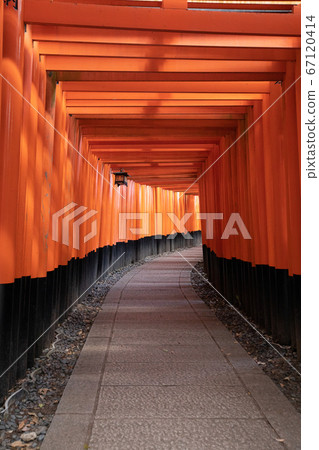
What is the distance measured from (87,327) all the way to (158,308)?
1.47 meters

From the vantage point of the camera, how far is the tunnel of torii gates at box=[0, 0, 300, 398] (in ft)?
10.9

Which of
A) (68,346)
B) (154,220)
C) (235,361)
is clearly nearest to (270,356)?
(235,361)

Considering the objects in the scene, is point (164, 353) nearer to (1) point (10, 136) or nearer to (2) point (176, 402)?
(2) point (176, 402)

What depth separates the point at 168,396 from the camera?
304cm

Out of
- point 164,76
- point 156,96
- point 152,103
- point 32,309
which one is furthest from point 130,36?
point 32,309

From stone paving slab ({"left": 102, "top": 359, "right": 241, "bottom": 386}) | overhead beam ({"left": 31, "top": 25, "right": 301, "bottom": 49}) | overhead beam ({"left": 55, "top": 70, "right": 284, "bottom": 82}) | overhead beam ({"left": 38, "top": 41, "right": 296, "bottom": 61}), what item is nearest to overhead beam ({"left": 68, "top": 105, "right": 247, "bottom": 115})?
overhead beam ({"left": 55, "top": 70, "right": 284, "bottom": 82})


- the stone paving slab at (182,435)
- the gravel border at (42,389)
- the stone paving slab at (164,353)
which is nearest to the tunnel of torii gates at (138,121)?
the gravel border at (42,389)

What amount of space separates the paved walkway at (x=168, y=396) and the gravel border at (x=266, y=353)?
142 millimetres

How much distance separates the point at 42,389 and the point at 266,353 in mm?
2329

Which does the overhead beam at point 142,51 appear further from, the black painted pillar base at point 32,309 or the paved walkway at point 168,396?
the paved walkway at point 168,396

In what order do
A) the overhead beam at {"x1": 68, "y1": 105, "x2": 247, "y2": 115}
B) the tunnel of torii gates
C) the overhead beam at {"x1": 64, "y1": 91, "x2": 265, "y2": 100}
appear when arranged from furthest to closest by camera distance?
the overhead beam at {"x1": 68, "y1": 105, "x2": 247, "y2": 115} < the overhead beam at {"x1": 64, "y1": 91, "x2": 265, "y2": 100} < the tunnel of torii gates

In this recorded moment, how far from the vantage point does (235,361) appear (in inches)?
152

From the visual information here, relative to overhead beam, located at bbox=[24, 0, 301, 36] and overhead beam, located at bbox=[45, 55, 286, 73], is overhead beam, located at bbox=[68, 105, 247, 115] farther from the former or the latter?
overhead beam, located at bbox=[24, 0, 301, 36]

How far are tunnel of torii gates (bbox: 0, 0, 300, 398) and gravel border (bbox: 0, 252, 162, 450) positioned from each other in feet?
0.47
